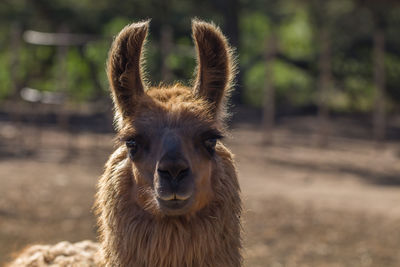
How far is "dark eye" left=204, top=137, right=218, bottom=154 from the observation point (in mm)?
3671

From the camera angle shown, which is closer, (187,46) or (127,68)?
(127,68)

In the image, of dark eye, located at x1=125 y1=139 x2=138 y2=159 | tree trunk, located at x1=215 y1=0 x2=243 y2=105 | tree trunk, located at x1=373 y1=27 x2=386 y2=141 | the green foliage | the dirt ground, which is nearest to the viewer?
dark eye, located at x1=125 y1=139 x2=138 y2=159

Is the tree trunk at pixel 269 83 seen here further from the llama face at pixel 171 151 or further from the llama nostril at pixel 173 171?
the llama nostril at pixel 173 171

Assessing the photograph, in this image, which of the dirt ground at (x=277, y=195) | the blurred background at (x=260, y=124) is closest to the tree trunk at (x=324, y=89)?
the blurred background at (x=260, y=124)

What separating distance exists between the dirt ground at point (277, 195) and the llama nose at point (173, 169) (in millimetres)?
793

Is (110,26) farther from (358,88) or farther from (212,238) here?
(212,238)

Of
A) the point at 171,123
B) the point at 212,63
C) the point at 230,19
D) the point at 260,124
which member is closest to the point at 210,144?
the point at 171,123

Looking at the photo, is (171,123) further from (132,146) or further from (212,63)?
(212,63)

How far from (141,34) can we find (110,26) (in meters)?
18.5

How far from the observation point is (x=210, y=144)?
3.68m

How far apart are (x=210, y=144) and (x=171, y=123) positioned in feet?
0.85

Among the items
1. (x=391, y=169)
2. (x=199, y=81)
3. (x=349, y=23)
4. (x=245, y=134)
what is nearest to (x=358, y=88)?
(x=349, y=23)

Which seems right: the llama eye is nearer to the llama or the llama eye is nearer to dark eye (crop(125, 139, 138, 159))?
the llama

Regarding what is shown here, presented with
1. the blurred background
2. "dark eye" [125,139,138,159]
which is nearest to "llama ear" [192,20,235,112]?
"dark eye" [125,139,138,159]
